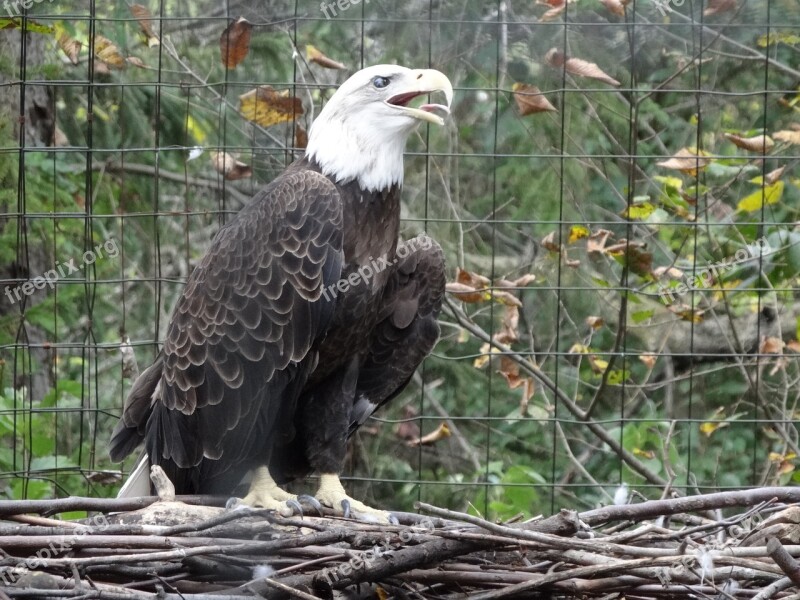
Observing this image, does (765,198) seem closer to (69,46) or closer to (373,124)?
(373,124)

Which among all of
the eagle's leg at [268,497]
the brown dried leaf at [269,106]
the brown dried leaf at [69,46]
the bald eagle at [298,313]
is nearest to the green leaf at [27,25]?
the brown dried leaf at [69,46]

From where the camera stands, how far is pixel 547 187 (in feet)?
18.8

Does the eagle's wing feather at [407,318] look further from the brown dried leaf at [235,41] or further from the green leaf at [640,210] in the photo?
the brown dried leaf at [235,41]

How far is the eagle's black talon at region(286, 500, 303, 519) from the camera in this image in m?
3.72

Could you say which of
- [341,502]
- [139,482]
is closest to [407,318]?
[341,502]

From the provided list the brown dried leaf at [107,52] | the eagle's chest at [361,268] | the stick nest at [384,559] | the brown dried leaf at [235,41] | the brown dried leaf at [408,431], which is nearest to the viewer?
the stick nest at [384,559]

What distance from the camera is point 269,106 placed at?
4883 mm

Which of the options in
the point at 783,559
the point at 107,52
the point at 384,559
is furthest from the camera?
the point at 107,52

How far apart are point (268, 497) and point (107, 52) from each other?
2231 mm

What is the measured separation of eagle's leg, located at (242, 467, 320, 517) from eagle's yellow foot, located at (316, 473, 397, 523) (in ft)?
0.45

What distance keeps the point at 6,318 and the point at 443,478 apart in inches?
94.3

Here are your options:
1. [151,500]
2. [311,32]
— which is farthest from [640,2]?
[151,500]

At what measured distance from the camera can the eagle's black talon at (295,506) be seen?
372 cm

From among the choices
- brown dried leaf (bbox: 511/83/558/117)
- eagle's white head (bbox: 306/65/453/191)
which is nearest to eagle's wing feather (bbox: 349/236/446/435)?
eagle's white head (bbox: 306/65/453/191)
